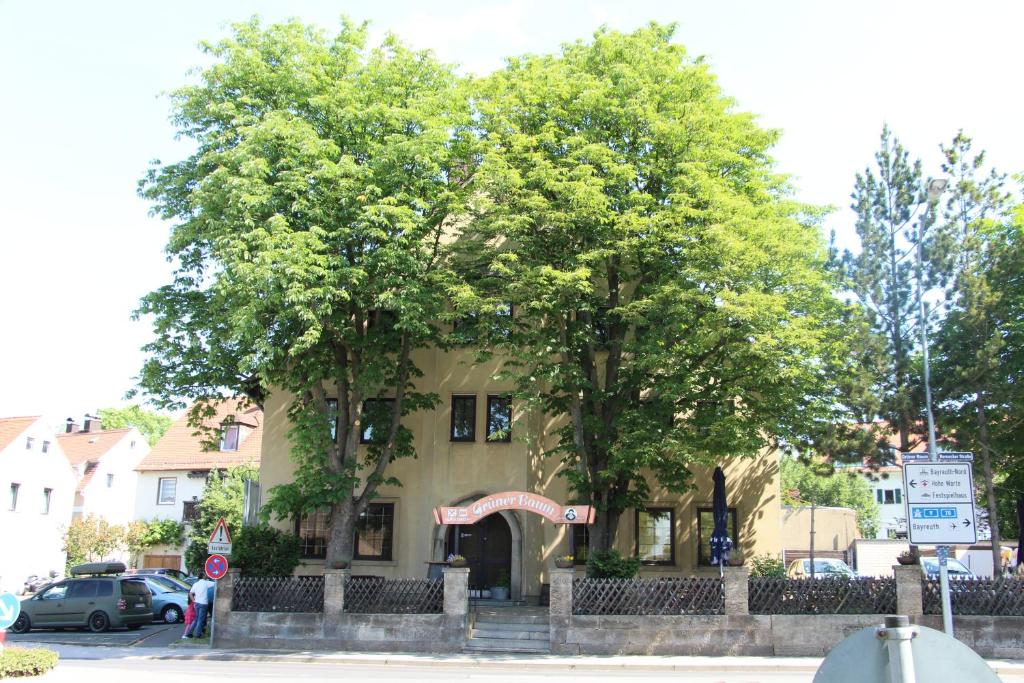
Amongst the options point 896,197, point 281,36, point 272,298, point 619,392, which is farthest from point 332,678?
point 896,197

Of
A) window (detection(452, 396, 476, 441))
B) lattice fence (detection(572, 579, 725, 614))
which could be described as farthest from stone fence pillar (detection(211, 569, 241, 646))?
lattice fence (detection(572, 579, 725, 614))

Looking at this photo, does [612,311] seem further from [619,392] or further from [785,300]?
[785,300]

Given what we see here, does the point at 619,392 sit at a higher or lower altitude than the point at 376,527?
higher

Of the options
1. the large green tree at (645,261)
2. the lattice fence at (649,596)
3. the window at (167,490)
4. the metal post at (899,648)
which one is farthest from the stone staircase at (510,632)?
the window at (167,490)

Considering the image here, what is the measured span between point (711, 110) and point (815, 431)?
9.10 m

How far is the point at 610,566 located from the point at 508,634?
10.0ft

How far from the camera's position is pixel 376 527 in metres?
27.6

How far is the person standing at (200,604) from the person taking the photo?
73.5 feet

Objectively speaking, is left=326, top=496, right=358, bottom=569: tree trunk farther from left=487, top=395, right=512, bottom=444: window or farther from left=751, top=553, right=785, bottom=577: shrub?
left=751, top=553, right=785, bottom=577: shrub

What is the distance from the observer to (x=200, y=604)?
2239 cm

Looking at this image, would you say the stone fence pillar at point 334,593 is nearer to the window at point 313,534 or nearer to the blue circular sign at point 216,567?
the blue circular sign at point 216,567

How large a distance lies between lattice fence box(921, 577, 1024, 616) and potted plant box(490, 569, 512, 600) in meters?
11.6

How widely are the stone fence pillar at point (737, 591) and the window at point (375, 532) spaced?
12.0 m

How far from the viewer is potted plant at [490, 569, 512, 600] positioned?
25297 millimetres
